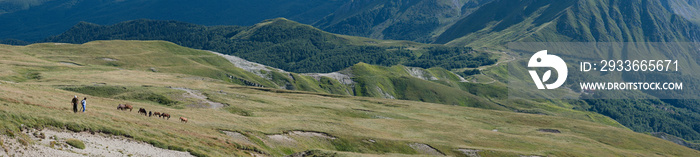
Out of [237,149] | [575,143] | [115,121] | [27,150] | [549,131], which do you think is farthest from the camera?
[549,131]

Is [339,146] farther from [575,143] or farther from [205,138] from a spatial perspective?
[575,143]

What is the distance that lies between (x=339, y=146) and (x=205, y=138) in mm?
27966

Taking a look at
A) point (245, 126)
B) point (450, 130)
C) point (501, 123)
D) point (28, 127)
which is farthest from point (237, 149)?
point (501, 123)

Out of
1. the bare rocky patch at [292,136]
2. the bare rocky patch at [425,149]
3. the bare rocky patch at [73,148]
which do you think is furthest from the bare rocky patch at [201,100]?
the bare rocky patch at [73,148]

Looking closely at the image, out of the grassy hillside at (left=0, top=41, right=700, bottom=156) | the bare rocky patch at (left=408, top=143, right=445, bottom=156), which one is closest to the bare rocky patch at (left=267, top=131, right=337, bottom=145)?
the grassy hillside at (left=0, top=41, right=700, bottom=156)

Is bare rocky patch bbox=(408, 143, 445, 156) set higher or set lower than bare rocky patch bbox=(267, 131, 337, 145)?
lower

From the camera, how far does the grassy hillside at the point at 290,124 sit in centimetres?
6475

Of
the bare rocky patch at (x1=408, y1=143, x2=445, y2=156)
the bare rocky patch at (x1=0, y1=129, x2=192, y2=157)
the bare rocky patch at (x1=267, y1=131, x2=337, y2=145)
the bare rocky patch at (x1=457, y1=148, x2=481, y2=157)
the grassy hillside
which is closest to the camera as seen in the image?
the bare rocky patch at (x1=0, y1=129, x2=192, y2=157)

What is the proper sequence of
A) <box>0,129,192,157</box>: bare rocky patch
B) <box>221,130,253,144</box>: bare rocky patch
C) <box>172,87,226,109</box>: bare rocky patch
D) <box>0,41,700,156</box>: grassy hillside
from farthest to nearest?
<box>172,87,226,109</box>: bare rocky patch → <box>221,130,253,144</box>: bare rocky patch → <box>0,41,700,156</box>: grassy hillside → <box>0,129,192,157</box>: bare rocky patch

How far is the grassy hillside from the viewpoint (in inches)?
2549

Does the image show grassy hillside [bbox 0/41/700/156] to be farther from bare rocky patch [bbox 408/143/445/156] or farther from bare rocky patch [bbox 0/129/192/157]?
bare rocky patch [bbox 0/129/192/157]

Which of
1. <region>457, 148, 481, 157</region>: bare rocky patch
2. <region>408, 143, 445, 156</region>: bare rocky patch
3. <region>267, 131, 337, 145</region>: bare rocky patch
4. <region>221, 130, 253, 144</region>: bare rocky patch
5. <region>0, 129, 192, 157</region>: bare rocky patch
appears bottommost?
<region>457, 148, 481, 157</region>: bare rocky patch

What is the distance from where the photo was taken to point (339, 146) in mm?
93375

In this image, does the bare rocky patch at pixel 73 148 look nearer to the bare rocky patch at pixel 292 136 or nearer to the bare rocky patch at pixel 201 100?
the bare rocky patch at pixel 292 136
